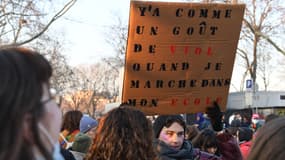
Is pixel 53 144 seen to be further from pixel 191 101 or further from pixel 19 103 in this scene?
pixel 191 101

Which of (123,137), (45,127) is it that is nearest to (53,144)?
(45,127)

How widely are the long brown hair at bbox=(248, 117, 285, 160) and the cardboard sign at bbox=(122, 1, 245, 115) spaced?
9.65ft

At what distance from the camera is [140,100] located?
193 inches

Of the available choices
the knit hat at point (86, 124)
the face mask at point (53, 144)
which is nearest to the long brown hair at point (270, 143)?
the face mask at point (53, 144)

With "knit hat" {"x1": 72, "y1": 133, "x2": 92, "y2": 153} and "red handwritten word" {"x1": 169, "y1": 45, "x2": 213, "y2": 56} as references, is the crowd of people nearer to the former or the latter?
"knit hat" {"x1": 72, "y1": 133, "x2": 92, "y2": 153}

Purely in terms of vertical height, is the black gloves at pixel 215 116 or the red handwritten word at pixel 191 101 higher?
Answer: the red handwritten word at pixel 191 101

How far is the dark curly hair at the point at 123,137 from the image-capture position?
3045 mm

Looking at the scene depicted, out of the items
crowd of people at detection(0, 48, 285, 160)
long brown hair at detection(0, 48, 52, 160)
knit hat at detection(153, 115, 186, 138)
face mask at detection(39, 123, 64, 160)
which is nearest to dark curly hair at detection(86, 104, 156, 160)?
crowd of people at detection(0, 48, 285, 160)

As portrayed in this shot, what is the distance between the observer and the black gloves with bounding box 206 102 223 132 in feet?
16.4

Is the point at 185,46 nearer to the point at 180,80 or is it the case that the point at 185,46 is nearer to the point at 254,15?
the point at 180,80

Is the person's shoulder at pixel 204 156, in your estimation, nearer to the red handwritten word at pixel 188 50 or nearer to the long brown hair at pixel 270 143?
the red handwritten word at pixel 188 50

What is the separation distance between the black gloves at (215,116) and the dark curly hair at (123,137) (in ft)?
6.25

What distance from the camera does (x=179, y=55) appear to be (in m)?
5.03

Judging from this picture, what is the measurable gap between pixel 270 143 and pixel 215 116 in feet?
10.3
